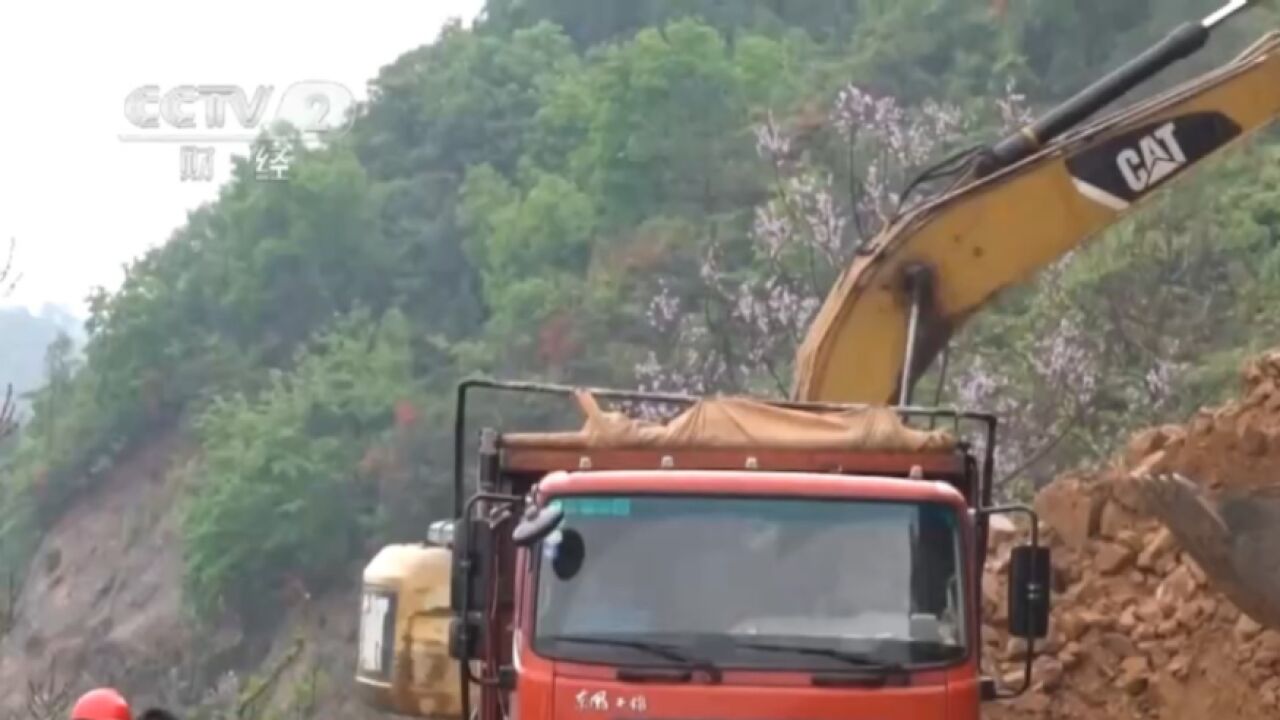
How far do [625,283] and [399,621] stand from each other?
39.8 meters

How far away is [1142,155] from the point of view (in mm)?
11781

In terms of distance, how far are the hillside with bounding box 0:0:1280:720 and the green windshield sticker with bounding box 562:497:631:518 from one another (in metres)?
15.0

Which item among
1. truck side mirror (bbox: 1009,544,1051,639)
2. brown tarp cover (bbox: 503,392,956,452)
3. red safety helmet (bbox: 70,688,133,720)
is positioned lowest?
red safety helmet (bbox: 70,688,133,720)

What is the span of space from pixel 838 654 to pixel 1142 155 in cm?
446

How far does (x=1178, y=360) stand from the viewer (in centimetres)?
2705

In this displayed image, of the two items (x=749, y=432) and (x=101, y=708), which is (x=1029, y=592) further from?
(x=101, y=708)

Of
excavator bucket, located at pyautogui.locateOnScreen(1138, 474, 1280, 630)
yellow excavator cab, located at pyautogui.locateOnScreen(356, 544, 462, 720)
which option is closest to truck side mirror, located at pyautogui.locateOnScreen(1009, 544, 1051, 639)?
excavator bucket, located at pyautogui.locateOnScreen(1138, 474, 1280, 630)

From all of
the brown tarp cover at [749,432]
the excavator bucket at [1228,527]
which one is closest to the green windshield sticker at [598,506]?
the brown tarp cover at [749,432]

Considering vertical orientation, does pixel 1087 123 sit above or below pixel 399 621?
above

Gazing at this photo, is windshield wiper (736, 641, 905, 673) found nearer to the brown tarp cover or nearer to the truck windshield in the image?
the truck windshield

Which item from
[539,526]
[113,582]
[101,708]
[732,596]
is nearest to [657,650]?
[732,596]

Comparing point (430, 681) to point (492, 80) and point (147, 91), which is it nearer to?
point (147, 91)

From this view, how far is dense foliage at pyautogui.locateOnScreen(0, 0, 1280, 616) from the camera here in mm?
28719

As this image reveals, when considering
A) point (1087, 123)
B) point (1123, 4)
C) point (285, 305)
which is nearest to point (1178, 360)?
point (1087, 123)
